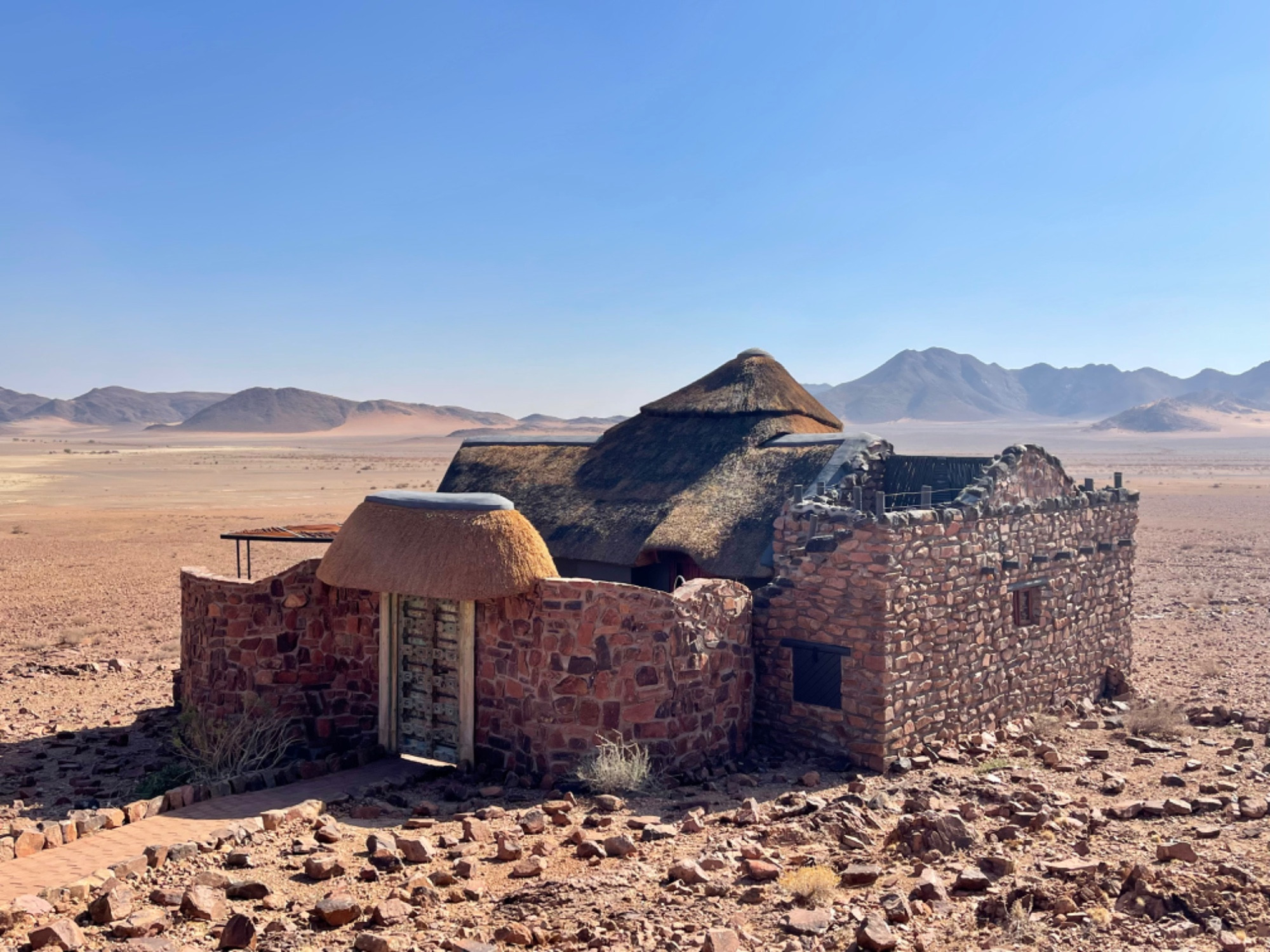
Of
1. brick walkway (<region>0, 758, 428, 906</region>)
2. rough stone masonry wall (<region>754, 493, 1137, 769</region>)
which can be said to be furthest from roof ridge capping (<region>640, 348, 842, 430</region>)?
brick walkway (<region>0, 758, 428, 906</region>)

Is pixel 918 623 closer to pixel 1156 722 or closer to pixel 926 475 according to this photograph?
pixel 1156 722

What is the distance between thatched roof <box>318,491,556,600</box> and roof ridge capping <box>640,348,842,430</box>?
6.58 meters

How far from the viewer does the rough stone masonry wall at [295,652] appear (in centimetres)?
1177

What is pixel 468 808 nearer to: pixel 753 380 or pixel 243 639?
pixel 243 639

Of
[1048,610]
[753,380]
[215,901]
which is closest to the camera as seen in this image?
[215,901]

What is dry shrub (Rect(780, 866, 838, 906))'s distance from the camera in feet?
23.2

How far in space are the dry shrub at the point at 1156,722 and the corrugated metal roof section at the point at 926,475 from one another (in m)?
3.80

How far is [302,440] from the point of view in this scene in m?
155

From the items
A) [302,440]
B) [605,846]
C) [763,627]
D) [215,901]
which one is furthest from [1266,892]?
[302,440]

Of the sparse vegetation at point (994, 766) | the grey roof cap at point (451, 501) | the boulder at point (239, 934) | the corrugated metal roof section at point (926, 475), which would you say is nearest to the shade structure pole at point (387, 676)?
the grey roof cap at point (451, 501)

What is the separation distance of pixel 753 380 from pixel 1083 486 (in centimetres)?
547

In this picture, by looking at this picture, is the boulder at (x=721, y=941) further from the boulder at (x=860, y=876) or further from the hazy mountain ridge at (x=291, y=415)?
the hazy mountain ridge at (x=291, y=415)

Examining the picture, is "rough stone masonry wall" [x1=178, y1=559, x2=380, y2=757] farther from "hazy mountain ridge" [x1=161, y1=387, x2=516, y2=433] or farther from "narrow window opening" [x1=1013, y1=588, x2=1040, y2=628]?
"hazy mountain ridge" [x1=161, y1=387, x2=516, y2=433]

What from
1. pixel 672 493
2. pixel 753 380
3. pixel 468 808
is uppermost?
pixel 753 380
